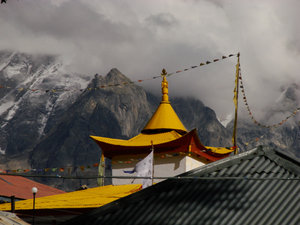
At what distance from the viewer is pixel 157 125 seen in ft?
114

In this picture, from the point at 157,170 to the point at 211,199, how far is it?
18.9 metres

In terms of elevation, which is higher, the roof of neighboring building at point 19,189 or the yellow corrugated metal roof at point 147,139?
the yellow corrugated metal roof at point 147,139

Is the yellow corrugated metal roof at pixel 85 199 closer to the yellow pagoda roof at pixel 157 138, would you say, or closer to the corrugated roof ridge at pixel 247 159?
the yellow pagoda roof at pixel 157 138

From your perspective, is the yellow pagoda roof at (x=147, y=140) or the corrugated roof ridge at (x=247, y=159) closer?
the corrugated roof ridge at (x=247, y=159)

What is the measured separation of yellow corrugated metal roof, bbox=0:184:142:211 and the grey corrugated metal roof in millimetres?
14562

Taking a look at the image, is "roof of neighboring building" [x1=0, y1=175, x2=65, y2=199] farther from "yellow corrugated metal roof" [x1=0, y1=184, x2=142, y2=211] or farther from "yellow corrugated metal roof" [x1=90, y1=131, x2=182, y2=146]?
"yellow corrugated metal roof" [x1=90, y1=131, x2=182, y2=146]

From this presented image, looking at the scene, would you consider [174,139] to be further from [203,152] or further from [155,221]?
[155,221]

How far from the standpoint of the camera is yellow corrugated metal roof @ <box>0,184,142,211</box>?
2805 cm

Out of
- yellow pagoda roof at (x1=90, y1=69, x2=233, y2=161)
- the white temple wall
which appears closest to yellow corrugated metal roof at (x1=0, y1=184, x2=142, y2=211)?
the white temple wall

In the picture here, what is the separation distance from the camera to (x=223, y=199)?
495 inches

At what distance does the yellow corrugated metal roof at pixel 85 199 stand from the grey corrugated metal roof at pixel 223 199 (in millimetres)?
14562

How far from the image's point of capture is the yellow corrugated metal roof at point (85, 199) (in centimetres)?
2805

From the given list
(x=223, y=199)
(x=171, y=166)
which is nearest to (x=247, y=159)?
(x=223, y=199)

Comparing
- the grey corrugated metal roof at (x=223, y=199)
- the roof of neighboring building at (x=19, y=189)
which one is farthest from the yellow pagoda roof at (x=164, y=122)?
the grey corrugated metal roof at (x=223, y=199)
